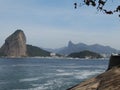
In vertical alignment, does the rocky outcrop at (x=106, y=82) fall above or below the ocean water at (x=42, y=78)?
above

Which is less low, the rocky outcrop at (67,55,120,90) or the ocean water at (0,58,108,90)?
the rocky outcrop at (67,55,120,90)

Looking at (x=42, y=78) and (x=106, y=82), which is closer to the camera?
(x=106, y=82)

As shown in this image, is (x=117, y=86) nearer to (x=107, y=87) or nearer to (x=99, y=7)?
(x=107, y=87)

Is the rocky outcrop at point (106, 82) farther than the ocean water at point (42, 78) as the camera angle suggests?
No

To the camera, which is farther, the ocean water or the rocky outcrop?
the ocean water

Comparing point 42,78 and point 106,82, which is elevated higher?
point 106,82

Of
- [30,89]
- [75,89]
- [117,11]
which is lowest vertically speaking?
[30,89]

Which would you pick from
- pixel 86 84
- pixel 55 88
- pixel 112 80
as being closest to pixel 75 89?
pixel 86 84

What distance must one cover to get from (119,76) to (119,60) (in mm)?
2103

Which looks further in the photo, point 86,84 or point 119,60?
point 119,60

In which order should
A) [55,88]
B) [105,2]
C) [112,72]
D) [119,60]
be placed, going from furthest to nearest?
[55,88] → [119,60] → [112,72] → [105,2]

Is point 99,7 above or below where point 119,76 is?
above

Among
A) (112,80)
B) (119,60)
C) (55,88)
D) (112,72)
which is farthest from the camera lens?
(55,88)

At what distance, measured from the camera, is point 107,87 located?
814 centimetres
